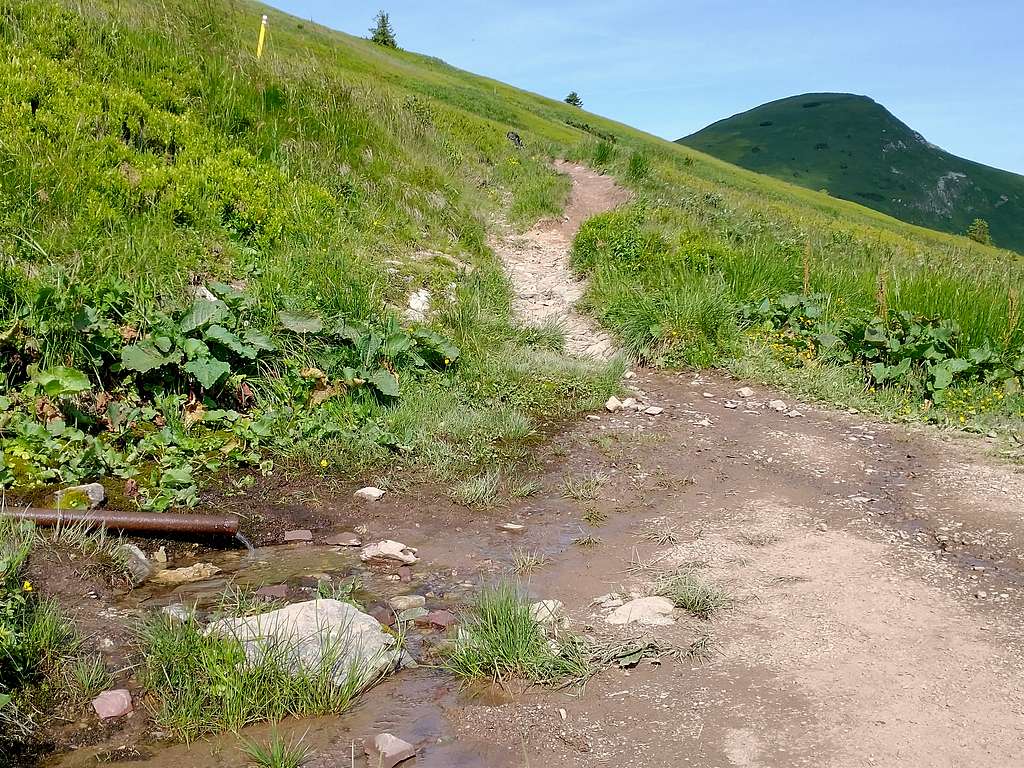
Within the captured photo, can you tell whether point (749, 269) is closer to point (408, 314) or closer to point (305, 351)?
point (408, 314)

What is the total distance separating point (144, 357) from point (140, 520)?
1.44 meters

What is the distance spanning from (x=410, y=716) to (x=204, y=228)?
18.5 feet

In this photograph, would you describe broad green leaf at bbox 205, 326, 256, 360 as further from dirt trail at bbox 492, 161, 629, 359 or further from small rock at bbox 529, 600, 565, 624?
dirt trail at bbox 492, 161, 629, 359

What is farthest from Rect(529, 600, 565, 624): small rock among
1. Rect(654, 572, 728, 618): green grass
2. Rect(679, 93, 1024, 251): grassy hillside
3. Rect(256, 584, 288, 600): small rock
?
Rect(679, 93, 1024, 251): grassy hillside

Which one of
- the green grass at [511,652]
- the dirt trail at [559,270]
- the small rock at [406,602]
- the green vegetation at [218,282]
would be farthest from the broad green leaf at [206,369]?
the dirt trail at [559,270]

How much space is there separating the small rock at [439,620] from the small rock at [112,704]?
4.15 ft

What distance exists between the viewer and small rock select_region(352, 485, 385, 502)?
210 inches

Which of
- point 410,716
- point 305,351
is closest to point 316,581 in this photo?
point 410,716

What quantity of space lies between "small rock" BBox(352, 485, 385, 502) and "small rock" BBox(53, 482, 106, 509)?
59.1 inches

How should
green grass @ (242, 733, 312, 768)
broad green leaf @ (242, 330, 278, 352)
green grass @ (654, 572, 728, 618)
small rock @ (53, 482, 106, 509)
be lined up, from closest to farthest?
1. green grass @ (242, 733, 312, 768)
2. green grass @ (654, 572, 728, 618)
3. small rock @ (53, 482, 106, 509)
4. broad green leaf @ (242, 330, 278, 352)

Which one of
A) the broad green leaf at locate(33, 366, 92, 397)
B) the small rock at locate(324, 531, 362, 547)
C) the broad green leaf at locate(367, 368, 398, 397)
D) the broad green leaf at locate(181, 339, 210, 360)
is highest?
the broad green leaf at locate(181, 339, 210, 360)

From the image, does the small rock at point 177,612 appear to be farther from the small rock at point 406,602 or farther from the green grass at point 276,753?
the small rock at point 406,602


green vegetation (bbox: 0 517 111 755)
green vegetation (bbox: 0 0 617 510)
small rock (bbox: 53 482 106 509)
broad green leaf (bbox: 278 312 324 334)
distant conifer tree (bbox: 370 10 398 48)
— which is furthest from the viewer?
distant conifer tree (bbox: 370 10 398 48)

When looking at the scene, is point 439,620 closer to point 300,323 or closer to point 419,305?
point 300,323
